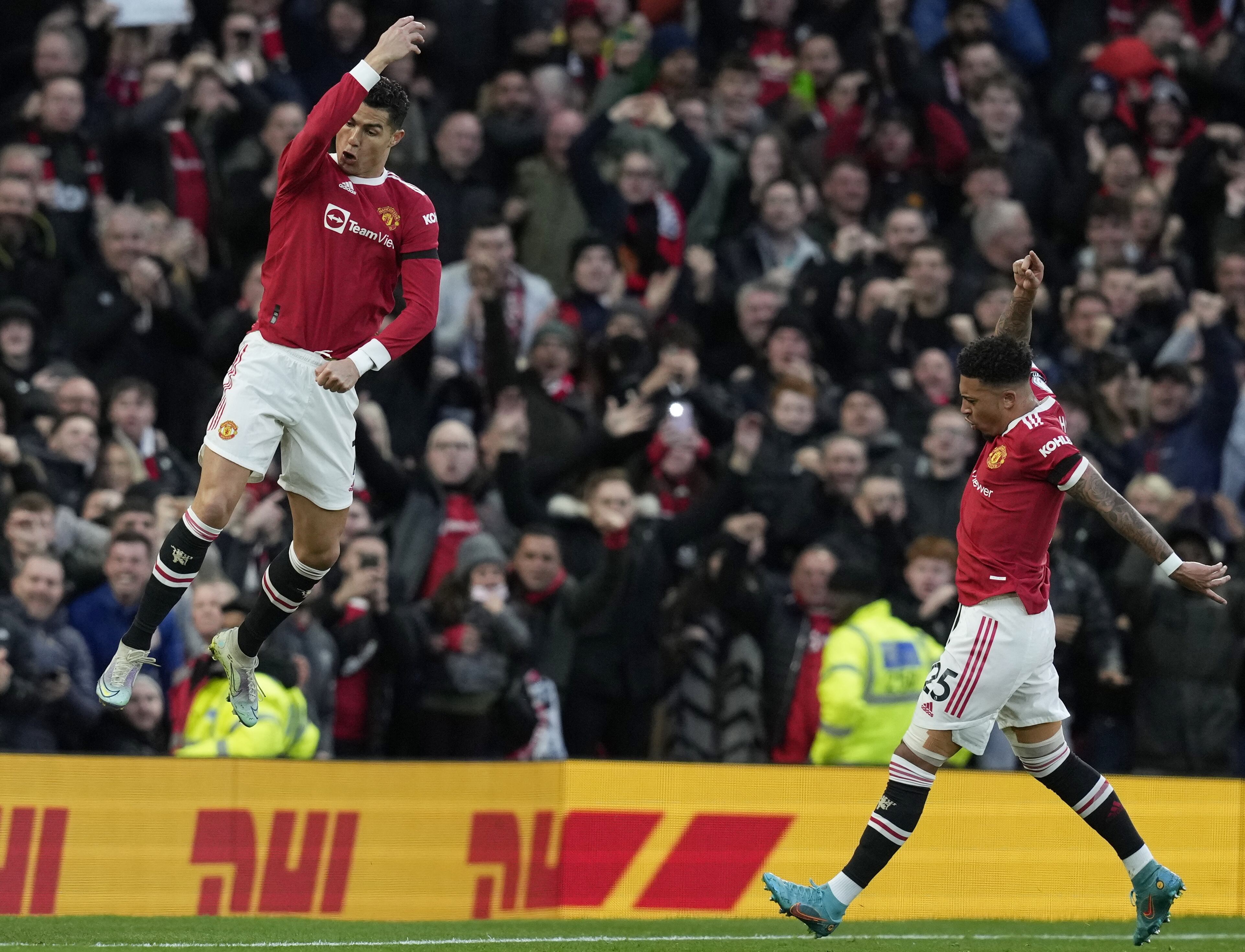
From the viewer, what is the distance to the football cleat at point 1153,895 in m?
9.52

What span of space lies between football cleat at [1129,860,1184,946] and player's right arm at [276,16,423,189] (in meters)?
5.14

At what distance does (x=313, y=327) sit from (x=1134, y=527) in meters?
3.91

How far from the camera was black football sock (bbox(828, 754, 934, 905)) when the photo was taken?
Result: 9.28 m

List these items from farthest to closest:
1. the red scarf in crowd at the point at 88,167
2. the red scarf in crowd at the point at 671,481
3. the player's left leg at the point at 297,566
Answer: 1. the red scarf in crowd at the point at 88,167
2. the red scarf in crowd at the point at 671,481
3. the player's left leg at the point at 297,566

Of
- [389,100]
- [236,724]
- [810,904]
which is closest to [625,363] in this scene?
[236,724]

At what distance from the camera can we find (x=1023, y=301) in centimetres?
984

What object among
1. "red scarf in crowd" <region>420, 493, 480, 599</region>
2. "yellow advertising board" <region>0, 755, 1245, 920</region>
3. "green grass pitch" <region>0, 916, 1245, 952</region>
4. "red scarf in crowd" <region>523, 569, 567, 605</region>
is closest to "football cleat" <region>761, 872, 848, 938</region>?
"green grass pitch" <region>0, 916, 1245, 952</region>

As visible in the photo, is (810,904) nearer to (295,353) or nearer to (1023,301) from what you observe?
(1023,301)

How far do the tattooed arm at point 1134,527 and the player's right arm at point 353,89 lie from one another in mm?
3604

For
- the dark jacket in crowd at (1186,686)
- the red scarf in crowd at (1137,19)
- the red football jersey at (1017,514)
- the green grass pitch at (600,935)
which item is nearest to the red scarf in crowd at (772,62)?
the red scarf in crowd at (1137,19)

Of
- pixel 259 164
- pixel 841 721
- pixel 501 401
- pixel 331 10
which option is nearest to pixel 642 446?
pixel 501 401

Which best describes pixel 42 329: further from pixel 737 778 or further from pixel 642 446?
A: pixel 737 778

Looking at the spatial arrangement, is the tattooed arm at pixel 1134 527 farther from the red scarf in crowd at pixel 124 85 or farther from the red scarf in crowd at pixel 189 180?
the red scarf in crowd at pixel 124 85

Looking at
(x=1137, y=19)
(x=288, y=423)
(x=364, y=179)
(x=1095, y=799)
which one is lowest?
(x=1095, y=799)
